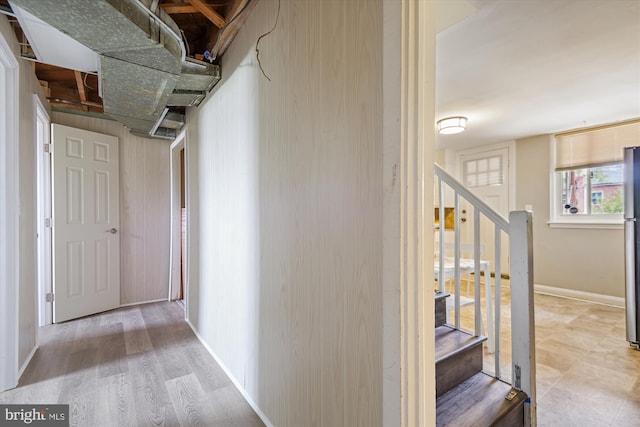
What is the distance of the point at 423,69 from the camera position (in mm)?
859

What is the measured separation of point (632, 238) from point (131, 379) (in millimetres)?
4067

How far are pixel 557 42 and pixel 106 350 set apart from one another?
419 cm

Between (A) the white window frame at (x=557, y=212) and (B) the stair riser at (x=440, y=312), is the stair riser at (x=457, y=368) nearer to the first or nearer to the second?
(B) the stair riser at (x=440, y=312)

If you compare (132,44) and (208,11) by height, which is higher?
(208,11)

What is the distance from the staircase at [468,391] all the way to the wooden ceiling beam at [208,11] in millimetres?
2389

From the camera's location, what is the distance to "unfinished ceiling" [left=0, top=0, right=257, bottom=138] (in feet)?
4.73

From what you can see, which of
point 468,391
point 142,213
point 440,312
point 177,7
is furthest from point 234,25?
point 142,213

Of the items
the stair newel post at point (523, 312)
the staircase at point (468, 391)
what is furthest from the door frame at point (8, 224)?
the stair newel post at point (523, 312)

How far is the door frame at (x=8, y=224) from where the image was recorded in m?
1.88

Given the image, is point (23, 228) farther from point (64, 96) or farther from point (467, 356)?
point (467, 356)

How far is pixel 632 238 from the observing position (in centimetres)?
245

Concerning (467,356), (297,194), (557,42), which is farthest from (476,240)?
(557,42)

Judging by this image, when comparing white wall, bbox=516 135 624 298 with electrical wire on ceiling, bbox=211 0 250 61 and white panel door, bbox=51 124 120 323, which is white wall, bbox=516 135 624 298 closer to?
electrical wire on ceiling, bbox=211 0 250 61

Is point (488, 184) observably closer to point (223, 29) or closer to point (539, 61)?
point (539, 61)
